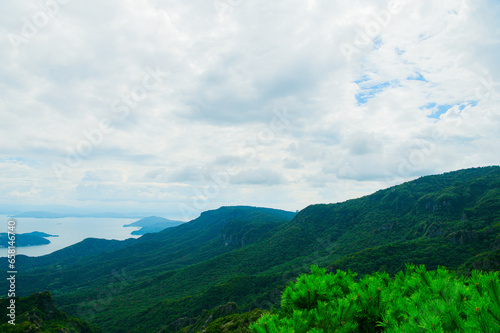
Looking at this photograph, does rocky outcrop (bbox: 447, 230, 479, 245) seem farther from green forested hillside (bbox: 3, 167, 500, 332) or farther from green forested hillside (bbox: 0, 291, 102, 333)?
green forested hillside (bbox: 0, 291, 102, 333)

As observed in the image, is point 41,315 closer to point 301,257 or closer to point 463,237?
point 301,257

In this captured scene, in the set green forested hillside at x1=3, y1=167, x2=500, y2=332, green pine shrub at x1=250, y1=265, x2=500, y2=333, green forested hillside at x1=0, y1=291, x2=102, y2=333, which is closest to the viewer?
green pine shrub at x1=250, y1=265, x2=500, y2=333

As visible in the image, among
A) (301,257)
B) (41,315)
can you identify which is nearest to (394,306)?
(41,315)

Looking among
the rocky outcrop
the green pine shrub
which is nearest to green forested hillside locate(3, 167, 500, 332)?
the rocky outcrop

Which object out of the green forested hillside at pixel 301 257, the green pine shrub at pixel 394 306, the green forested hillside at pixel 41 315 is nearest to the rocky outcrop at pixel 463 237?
the green forested hillside at pixel 301 257

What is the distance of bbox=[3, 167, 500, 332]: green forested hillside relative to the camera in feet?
255

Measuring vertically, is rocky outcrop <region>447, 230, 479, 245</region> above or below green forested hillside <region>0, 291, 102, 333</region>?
below

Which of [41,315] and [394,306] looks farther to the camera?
[41,315]

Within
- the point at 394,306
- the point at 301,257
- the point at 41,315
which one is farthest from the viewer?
the point at 301,257

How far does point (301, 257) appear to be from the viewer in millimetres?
119875

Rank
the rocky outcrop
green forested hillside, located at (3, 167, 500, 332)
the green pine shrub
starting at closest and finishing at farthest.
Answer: the green pine shrub, green forested hillside, located at (3, 167, 500, 332), the rocky outcrop

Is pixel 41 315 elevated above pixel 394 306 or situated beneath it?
situated beneath

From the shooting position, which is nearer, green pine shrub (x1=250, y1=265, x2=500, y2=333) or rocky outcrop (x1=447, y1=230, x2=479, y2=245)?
green pine shrub (x1=250, y1=265, x2=500, y2=333)

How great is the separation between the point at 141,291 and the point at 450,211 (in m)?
151
